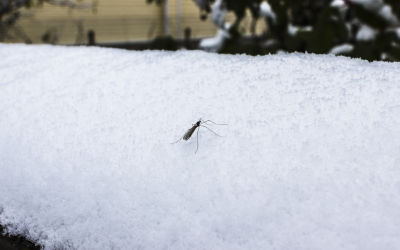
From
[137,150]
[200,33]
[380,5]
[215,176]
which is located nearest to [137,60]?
[137,150]

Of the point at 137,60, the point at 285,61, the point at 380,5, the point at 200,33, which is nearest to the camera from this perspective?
the point at 285,61

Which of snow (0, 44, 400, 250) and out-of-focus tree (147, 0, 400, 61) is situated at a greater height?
out-of-focus tree (147, 0, 400, 61)

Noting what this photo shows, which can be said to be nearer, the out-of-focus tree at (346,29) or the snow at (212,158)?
the snow at (212,158)

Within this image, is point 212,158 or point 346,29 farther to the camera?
point 346,29

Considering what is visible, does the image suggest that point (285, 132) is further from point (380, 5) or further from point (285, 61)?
point (380, 5)

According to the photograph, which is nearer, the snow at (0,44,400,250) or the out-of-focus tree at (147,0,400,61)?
the snow at (0,44,400,250)

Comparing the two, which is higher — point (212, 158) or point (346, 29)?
point (346, 29)

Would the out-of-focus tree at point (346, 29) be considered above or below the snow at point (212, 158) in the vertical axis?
above

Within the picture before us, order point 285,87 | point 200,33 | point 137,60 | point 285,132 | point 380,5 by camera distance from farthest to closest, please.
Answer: point 200,33 < point 380,5 < point 137,60 < point 285,87 < point 285,132
